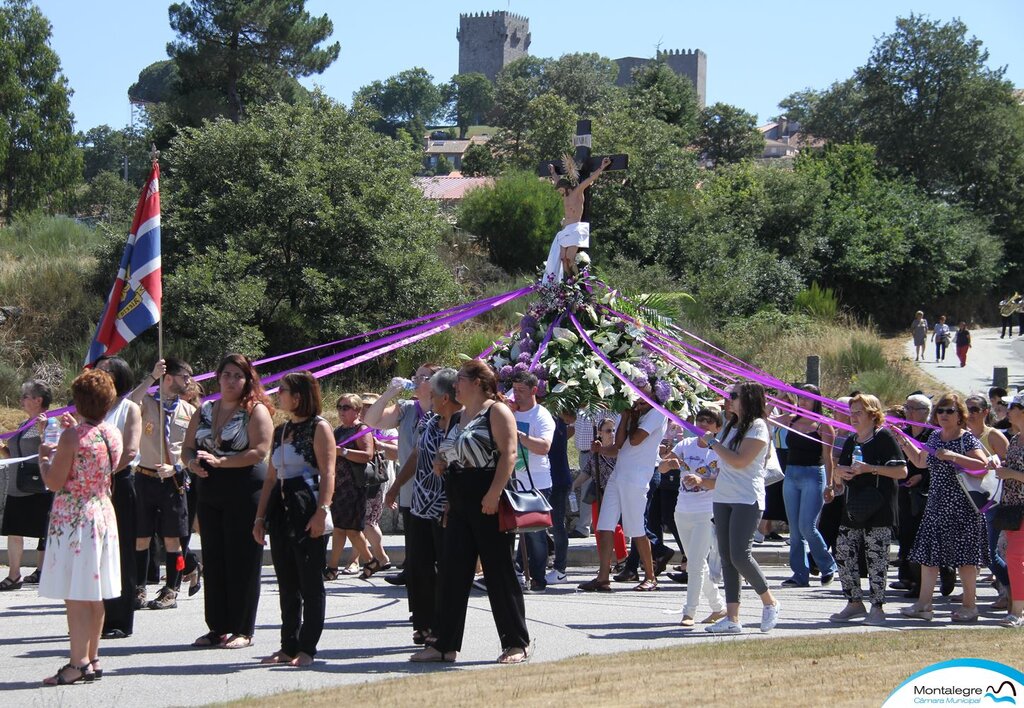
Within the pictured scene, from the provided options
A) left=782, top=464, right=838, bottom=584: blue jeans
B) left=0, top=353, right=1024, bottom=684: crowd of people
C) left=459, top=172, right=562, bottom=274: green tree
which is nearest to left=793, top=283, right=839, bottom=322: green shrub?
left=459, top=172, right=562, bottom=274: green tree

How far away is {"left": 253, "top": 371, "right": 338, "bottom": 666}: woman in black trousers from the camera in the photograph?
742cm

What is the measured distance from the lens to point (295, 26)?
4053 cm

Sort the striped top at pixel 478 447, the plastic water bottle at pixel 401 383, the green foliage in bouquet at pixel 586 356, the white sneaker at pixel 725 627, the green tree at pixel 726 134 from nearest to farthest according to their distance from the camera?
the striped top at pixel 478 447 < the white sneaker at pixel 725 627 < the plastic water bottle at pixel 401 383 < the green foliage in bouquet at pixel 586 356 < the green tree at pixel 726 134

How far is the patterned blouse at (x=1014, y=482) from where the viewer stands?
349 inches

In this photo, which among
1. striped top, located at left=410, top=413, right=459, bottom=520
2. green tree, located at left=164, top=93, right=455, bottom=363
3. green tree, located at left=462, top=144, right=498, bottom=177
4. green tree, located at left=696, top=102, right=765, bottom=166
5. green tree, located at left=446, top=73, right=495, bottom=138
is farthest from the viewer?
green tree, located at left=446, top=73, right=495, bottom=138

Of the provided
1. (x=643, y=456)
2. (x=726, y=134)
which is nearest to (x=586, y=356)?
(x=643, y=456)

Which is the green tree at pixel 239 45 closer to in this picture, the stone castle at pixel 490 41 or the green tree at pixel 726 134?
the green tree at pixel 726 134

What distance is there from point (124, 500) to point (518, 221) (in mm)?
30392

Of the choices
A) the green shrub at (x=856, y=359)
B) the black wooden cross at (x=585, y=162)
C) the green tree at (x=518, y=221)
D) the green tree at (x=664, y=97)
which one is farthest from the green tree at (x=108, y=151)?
the black wooden cross at (x=585, y=162)

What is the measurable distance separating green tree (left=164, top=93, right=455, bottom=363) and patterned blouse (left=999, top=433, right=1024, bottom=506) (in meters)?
19.3

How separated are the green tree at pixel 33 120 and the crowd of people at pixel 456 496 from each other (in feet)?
108

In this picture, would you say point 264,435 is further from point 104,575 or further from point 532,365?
point 532,365

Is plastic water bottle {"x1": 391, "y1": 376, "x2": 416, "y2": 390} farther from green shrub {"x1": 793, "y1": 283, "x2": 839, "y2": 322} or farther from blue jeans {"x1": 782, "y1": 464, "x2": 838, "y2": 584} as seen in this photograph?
green shrub {"x1": 793, "y1": 283, "x2": 839, "y2": 322}

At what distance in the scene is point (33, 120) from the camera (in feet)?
132
